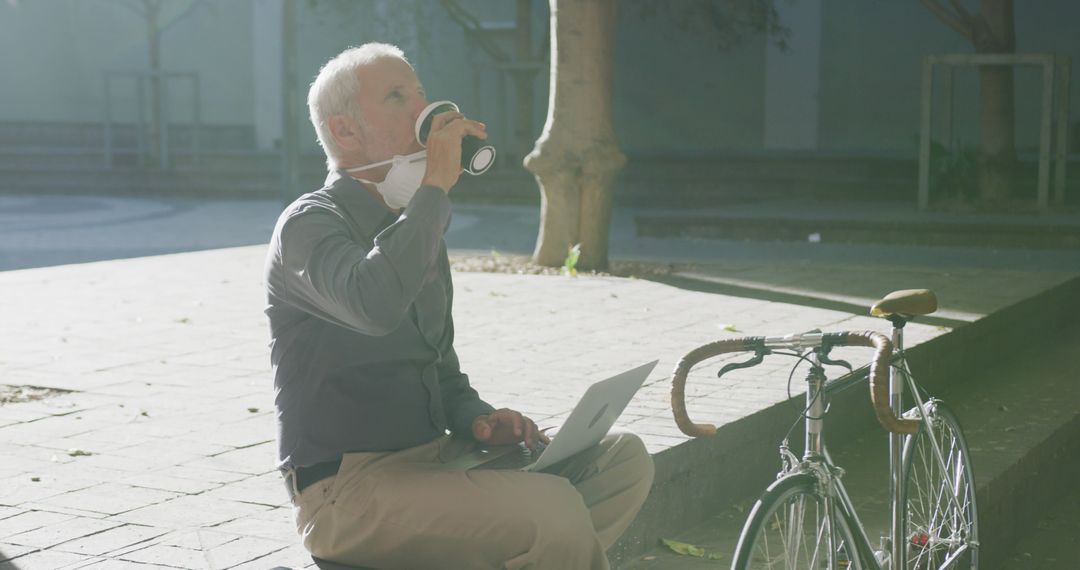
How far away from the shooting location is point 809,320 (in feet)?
25.9

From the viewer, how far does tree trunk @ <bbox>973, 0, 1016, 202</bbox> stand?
1516 cm

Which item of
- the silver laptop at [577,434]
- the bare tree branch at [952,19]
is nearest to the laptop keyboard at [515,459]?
the silver laptop at [577,434]

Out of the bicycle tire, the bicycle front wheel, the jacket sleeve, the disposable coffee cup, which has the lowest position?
the bicycle tire

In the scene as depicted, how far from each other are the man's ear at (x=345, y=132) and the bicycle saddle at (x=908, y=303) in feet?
4.47

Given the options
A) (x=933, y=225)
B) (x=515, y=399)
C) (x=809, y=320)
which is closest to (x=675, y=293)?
(x=809, y=320)

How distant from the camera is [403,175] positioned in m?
3.10

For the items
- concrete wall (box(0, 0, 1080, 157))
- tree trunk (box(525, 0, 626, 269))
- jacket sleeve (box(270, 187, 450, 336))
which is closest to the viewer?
jacket sleeve (box(270, 187, 450, 336))

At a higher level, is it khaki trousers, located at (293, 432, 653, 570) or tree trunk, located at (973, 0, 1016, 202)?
Result: tree trunk, located at (973, 0, 1016, 202)

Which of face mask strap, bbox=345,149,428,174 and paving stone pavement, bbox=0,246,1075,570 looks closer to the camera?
face mask strap, bbox=345,149,428,174

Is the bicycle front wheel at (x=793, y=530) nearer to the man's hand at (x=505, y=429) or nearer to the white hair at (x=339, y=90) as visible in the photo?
the man's hand at (x=505, y=429)

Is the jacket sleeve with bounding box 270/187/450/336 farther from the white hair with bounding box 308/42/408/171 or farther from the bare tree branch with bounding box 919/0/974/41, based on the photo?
the bare tree branch with bounding box 919/0/974/41

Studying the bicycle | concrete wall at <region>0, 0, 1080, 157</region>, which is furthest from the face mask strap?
concrete wall at <region>0, 0, 1080, 157</region>

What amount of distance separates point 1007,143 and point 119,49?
17.7 metres

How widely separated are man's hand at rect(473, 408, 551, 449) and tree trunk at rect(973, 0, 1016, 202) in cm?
1280
